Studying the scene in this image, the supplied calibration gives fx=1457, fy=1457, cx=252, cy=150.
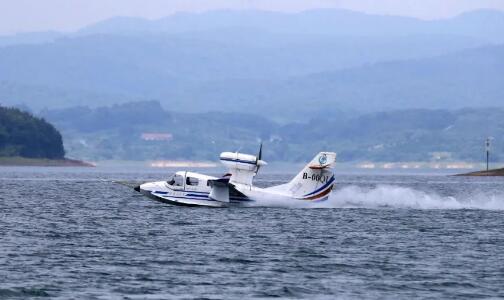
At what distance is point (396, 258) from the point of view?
66062 mm

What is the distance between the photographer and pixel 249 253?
6756 centimetres

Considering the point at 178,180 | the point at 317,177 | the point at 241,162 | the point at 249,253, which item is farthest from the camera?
the point at 178,180

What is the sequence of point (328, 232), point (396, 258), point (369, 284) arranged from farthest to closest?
1. point (328, 232)
2. point (396, 258)
3. point (369, 284)

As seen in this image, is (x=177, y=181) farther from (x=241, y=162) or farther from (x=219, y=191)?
(x=241, y=162)

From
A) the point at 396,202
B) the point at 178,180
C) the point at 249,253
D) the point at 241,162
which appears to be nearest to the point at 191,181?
the point at 178,180

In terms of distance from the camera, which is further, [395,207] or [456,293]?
[395,207]

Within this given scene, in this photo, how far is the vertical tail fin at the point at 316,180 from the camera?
9544 centimetres

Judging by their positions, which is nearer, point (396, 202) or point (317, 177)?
point (317, 177)

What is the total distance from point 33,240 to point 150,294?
70.2 ft

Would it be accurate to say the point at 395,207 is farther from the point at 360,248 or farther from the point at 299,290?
the point at 299,290

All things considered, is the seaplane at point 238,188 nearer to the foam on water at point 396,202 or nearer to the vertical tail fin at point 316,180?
the vertical tail fin at point 316,180

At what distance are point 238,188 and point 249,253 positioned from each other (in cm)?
3059

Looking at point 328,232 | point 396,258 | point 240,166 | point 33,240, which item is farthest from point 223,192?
point 396,258

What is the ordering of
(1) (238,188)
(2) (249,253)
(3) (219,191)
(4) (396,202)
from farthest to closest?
(4) (396,202) < (1) (238,188) < (3) (219,191) < (2) (249,253)
